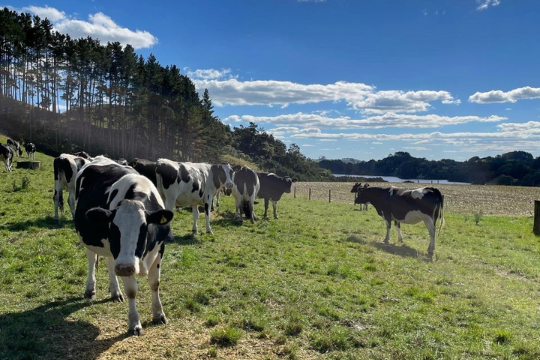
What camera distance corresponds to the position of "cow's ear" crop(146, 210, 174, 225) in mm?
5117

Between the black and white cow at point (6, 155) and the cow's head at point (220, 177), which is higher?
the black and white cow at point (6, 155)

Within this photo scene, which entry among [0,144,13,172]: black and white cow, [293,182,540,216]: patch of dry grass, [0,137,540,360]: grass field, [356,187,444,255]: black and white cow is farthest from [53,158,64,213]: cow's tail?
[293,182,540,216]: patch of dry grass

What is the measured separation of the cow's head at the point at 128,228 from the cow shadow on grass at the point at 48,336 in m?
1.25

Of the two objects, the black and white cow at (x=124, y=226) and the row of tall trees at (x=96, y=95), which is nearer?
the black and white cow at (x=124, y=226)

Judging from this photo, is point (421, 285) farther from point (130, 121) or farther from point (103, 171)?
point (130, 121)

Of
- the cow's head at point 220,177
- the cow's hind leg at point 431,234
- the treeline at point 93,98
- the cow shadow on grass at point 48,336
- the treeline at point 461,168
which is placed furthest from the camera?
the treeline at point 461,168

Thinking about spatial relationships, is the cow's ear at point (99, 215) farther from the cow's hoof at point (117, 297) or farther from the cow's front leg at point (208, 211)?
the cow's front leg at point (208, 211)

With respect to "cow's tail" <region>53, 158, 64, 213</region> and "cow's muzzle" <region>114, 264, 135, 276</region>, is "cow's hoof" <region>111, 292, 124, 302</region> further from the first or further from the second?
"cow's tail" <region>53, 158, 64, 213</region>

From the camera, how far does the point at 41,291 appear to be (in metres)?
6.75

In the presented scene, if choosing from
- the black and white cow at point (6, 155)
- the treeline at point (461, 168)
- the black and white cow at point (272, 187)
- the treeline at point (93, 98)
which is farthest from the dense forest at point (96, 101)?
the treeline at point (461, 168)

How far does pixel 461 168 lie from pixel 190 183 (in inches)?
5592

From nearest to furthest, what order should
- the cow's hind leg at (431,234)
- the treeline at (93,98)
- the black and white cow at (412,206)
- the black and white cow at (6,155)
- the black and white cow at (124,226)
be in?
the black and white cow at (124,226) < the cow's hind leg at (431,234) < the black and white cow at (412,206) < the black and white cow at (6,155) < the treeline at (93,98)

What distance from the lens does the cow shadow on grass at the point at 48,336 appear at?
469cm

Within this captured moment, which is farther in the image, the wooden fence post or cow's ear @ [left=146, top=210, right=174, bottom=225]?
the wooden fence post
